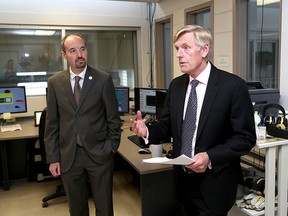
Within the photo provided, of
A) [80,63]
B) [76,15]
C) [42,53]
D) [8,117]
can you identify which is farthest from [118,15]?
[80,63]

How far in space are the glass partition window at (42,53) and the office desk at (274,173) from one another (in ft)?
11.0

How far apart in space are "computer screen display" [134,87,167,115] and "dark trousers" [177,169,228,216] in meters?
1.78

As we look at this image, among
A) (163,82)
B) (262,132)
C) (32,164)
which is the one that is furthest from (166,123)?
(163,82)

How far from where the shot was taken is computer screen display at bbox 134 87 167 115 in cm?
336

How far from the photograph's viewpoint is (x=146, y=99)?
3449mm

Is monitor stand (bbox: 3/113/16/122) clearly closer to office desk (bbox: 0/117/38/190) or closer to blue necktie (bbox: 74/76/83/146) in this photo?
office desk (bbox: 0/117/38/190)

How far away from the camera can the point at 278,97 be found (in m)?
2.48

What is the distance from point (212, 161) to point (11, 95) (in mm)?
3198

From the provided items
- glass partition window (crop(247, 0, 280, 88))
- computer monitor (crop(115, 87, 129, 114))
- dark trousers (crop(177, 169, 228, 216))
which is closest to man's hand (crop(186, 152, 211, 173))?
dark trousers (crop(177, 169, 228, 216))

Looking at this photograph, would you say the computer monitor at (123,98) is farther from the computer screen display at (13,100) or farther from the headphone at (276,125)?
the headphone at (276,125)

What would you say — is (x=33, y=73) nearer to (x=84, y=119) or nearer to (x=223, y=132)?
(x=84, y=119)

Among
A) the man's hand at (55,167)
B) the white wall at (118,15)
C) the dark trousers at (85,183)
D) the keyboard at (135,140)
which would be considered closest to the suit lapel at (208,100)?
the dark trousers at (85,183)

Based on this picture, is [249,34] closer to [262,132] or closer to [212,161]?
[262,132]

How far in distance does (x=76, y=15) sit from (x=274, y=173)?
11.5 ft
